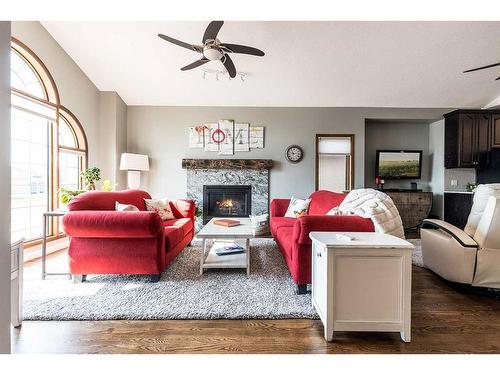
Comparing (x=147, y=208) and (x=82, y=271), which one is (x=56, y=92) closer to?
(x=147, y=208)

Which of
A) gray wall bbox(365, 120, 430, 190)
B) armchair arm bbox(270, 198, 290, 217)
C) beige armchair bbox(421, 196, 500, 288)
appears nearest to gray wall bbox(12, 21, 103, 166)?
armchair arm bbox(270, 198, 290, 217)

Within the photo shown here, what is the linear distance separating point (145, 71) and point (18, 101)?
1778mm

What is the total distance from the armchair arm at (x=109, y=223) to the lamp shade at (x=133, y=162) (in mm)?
2335

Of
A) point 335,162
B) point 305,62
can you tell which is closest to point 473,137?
point 335,162

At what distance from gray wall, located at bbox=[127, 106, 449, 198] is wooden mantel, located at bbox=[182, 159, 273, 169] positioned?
0.17 meters

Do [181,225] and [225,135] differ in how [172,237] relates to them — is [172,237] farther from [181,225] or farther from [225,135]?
[225,135]

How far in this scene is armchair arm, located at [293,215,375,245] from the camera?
187 cm

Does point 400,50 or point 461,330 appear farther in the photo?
point 400,50

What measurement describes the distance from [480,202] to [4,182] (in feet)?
10.4

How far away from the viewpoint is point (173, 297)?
1.93m

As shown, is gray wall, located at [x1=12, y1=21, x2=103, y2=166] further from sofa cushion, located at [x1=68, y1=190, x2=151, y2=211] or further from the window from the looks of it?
the window
